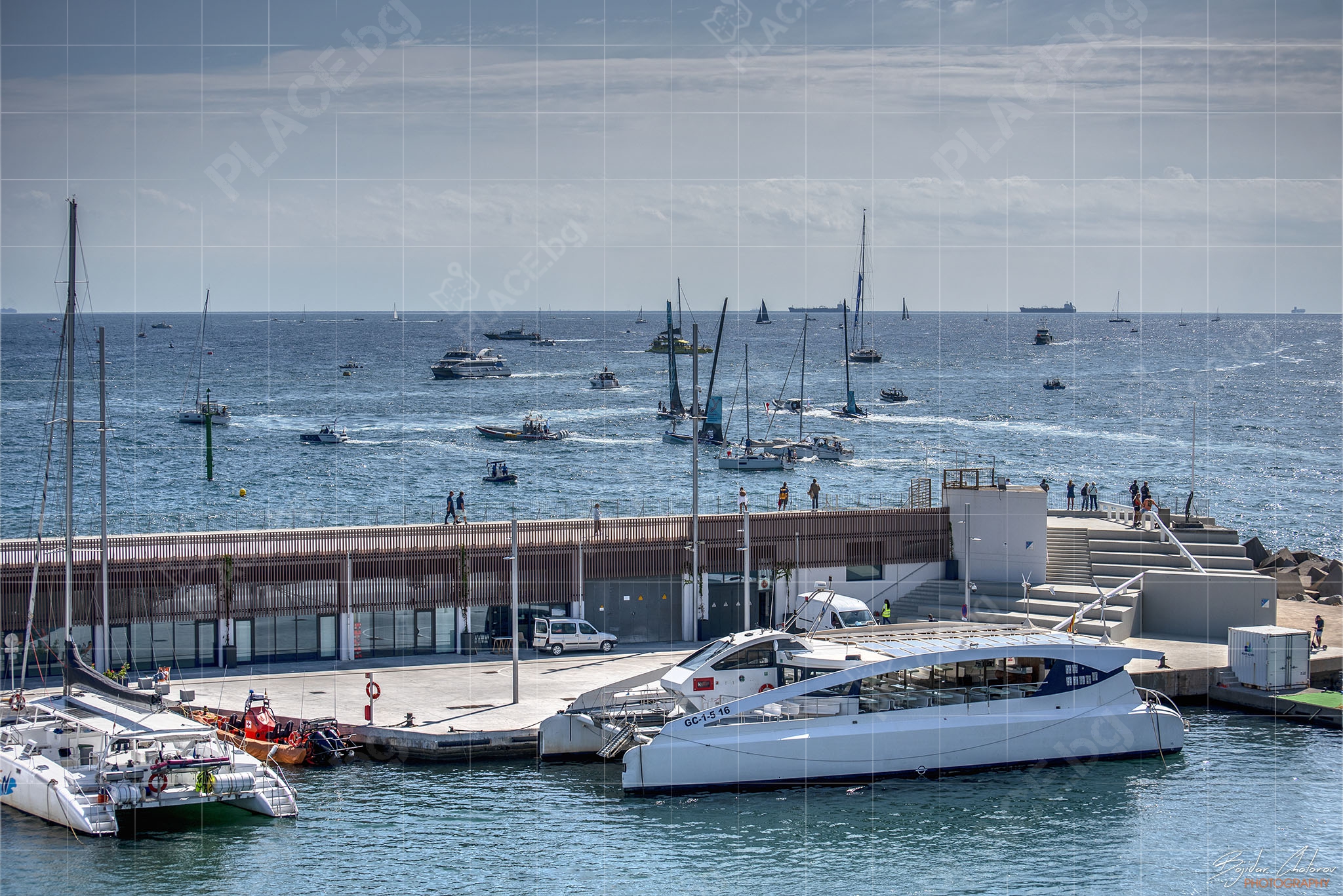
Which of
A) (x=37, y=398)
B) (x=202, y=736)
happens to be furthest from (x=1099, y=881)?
(x=37, y=398)

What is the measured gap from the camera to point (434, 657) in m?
42.5

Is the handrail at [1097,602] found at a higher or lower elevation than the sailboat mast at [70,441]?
lower

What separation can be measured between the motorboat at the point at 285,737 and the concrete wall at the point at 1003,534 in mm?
22101

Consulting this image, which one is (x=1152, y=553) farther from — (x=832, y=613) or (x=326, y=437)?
(x=326, y=437)

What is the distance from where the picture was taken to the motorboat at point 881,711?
1325 inches

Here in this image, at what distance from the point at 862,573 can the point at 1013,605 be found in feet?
16.6

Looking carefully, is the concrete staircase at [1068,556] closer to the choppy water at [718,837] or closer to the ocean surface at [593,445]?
the choppy water at [718,837]

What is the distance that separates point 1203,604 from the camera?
4466 centimetres

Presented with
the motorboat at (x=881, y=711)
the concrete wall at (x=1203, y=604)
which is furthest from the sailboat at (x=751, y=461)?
the motorboat at (x=881, y=711)

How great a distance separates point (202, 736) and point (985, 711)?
60.5 ft

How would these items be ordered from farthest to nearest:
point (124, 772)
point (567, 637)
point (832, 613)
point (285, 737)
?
point (567, 637) < point (832, 613) < point (285, 737) < point (124, 772)

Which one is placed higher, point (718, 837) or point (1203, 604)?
point (1203, 604)

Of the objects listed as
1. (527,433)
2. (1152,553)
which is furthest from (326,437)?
(1152,553)

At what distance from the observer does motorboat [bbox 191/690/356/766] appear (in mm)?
33469
